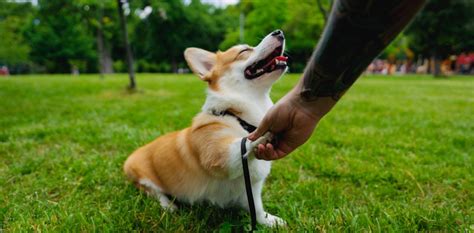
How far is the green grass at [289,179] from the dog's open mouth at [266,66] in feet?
2.82

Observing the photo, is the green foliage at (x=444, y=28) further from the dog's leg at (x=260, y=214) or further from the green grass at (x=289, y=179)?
the dog's leg at (x=260, y=214)

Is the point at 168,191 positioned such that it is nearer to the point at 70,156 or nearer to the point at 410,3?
the point at 70,156

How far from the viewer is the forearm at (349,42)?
0.77 metres

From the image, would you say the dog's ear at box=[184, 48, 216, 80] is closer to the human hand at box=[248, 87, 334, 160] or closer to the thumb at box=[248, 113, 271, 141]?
the thumb at box=[248, 113, 271, 141]

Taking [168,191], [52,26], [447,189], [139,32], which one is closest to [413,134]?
[447,189]

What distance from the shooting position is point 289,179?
2609 mm

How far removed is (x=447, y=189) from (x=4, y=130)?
15.4 feet

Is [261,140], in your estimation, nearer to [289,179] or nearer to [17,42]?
[289,179]

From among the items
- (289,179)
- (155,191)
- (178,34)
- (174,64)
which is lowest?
(174,64)

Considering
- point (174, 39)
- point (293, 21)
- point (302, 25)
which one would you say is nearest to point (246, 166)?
point (302, 25)

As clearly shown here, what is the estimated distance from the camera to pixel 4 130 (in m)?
3.98

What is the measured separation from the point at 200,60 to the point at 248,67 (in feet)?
1.35

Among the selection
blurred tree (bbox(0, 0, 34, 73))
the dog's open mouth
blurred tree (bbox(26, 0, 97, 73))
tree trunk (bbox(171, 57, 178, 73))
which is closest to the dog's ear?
the dog's open mouth

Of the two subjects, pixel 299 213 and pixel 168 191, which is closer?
pixel 299 213
